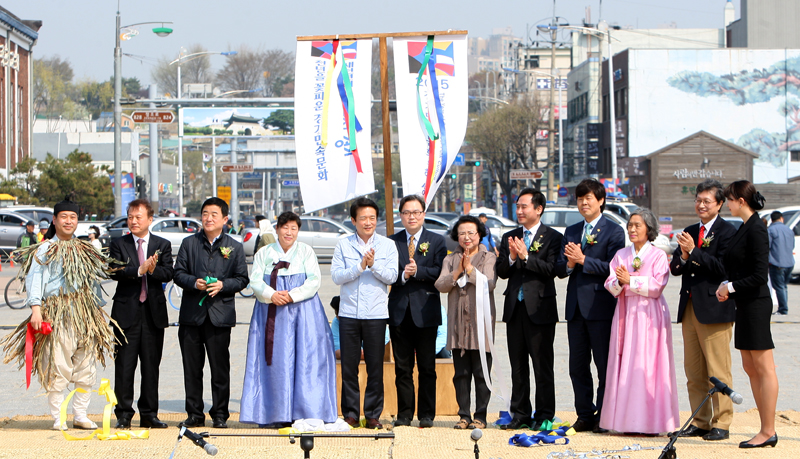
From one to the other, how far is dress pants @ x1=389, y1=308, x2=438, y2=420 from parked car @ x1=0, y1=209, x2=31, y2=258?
23.5 metres

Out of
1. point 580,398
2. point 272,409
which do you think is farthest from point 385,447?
point 580,398

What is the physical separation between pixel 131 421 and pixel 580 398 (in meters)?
3.45

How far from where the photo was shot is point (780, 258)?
13.2m

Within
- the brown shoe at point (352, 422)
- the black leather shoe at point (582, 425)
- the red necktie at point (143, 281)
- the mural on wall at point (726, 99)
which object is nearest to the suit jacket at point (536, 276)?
the black leather shoe at point (582, 425)

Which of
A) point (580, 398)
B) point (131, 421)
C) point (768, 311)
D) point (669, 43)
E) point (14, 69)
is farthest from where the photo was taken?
point (669, 43)

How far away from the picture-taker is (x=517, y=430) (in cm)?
603

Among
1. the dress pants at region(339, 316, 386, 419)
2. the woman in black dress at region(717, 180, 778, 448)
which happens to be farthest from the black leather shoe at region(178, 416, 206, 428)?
the woman in black dress at region(717, 180, 778, 448)

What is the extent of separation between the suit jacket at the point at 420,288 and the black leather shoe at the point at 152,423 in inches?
74.2

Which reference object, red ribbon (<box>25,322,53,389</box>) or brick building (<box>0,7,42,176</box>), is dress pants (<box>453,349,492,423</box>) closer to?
red ribbon (<box>25,322,53,389</box>)

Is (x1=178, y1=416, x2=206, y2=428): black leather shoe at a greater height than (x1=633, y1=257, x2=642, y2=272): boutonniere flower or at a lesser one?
lesser

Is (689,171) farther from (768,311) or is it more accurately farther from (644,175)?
(768,311)

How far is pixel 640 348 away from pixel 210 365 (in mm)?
3139

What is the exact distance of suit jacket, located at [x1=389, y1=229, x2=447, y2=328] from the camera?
612 cm

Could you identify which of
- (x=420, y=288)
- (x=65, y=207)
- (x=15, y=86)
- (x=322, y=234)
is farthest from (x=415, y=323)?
(x=15, y=86)
